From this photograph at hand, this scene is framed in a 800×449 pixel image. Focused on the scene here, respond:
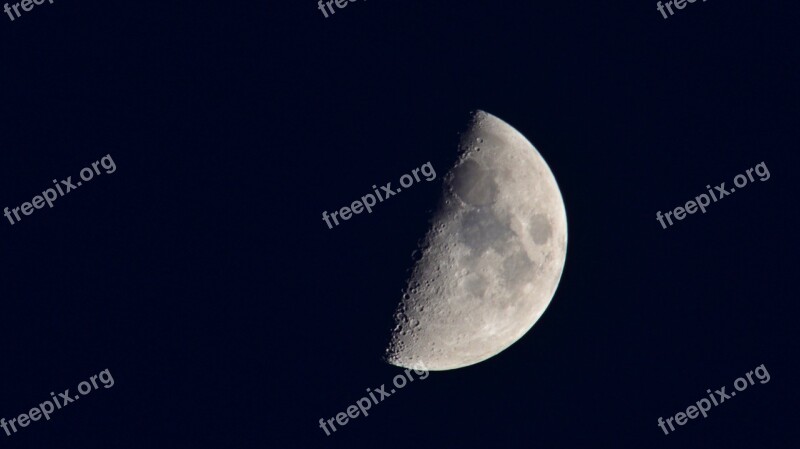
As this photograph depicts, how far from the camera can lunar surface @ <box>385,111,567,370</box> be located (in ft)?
24.0

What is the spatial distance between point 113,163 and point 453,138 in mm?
5434

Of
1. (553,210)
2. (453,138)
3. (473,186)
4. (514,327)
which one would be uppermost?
(453,138)

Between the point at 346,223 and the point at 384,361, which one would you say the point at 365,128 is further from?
the point at 384,361

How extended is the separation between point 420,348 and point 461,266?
136cm

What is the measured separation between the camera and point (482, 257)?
732 cm

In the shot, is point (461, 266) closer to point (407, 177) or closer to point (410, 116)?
point (407, 177)

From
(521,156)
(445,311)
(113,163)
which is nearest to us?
(445,311)

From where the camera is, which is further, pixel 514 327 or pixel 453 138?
pixel 514 327

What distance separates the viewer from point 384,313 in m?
7.66

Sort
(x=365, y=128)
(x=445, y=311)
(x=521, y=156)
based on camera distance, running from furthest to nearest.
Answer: (x=521, y=156)
(x=445, y=311)
(x=365, y=128)

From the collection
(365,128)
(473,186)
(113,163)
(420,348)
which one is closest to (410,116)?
(365,128)

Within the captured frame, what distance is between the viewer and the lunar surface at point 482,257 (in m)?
7.32

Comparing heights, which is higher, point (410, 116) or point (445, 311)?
point (410, 116)

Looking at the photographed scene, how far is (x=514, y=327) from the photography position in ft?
26.9
